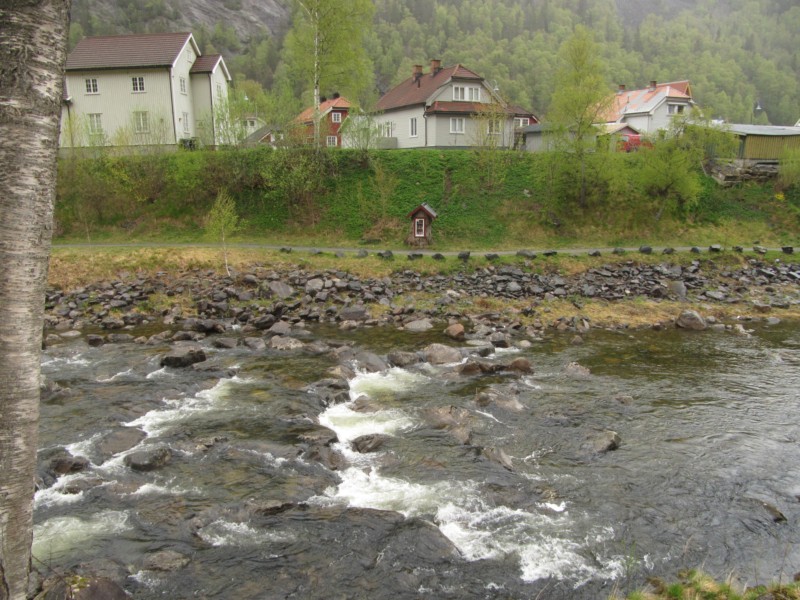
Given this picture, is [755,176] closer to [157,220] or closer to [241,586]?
[157,220]

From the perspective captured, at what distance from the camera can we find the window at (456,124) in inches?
2026

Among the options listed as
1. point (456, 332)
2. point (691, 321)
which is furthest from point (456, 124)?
point (456, 332)

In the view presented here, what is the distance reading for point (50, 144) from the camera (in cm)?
502

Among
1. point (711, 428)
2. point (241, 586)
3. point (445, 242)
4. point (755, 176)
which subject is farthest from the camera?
point (755, 176)

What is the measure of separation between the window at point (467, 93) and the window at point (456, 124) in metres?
1.96

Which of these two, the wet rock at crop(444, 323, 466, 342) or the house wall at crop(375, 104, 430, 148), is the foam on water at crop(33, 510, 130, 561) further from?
the house wall at crop(375, 104, 430, 148)

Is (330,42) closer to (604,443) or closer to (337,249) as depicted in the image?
(337,249)

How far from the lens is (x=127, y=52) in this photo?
4859cm

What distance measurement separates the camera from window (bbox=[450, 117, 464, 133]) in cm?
5147

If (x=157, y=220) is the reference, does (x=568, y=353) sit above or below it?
below

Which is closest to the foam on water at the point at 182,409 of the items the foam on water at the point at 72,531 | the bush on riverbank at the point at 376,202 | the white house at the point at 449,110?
the foam on water at the point at 72,531

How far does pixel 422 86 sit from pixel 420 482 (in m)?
49.4

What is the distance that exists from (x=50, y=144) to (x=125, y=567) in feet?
24.0

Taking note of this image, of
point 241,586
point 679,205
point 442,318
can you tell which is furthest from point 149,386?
point 679,205
